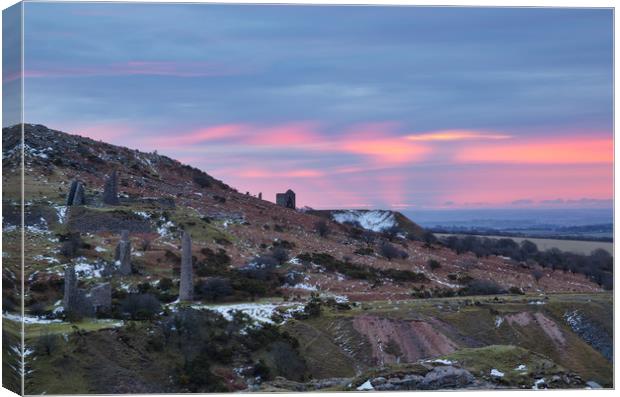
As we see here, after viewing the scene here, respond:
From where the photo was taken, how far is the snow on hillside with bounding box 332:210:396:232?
7106 cm

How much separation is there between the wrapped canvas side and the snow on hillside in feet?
159

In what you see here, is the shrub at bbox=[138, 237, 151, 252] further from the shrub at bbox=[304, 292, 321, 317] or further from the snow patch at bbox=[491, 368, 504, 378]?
the snow patch at bbox=[491, 368, 504, 378]

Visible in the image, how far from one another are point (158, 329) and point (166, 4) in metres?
9.35

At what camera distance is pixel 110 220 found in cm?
4469

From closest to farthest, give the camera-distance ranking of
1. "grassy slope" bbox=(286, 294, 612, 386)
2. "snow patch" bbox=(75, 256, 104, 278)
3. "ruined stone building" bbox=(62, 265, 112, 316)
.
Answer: "ruined stone building" bbox=(62, 265, 112, 316) → "grassy slope" bbox=(286, 294, 612, 386) → "snow patch" bbox=(75, 256, 104, 278)

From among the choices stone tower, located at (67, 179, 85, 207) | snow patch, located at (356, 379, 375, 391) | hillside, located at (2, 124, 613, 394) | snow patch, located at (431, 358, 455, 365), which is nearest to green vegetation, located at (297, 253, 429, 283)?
hillside, located at (2, 124, 613, 394)

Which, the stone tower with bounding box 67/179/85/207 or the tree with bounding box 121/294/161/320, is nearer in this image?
the tree with bounding box 121/294/161/320

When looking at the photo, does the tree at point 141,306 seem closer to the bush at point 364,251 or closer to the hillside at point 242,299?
the hillside at point 242,299

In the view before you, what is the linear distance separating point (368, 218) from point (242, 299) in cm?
3825

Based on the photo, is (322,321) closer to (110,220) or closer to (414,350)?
(414,350)

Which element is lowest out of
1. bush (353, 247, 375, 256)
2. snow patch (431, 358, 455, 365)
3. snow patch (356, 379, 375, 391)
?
snow patch (356, 379, 375, 391)

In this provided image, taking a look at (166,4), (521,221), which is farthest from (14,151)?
(521,221)

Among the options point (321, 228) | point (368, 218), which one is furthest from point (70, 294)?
point (368, 218)

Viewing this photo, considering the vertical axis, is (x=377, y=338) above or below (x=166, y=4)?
below
